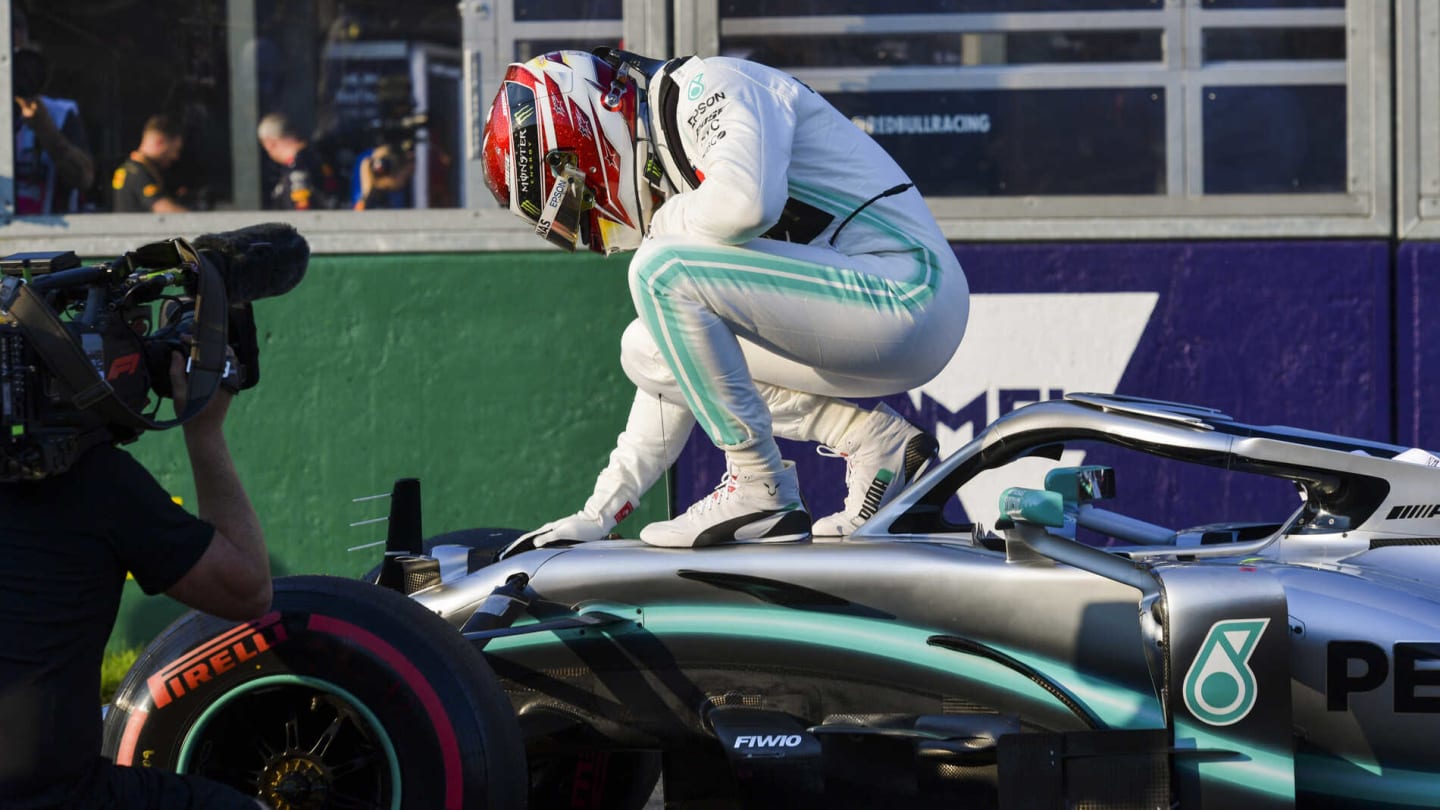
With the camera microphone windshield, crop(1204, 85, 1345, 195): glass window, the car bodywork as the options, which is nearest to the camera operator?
the camera microphone windshield

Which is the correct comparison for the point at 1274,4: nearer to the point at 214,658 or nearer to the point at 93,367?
the point at 214,658

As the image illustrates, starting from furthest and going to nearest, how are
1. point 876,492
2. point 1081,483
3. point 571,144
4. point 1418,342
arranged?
point 1418,342 → point 876,492 → point 571,144 → point 1081,483

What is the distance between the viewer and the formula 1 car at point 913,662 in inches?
113

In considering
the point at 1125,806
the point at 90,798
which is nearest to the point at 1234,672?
the point at 1125,806

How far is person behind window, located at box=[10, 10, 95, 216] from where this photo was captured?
5.95 metres

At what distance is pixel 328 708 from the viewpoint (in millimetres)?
2975

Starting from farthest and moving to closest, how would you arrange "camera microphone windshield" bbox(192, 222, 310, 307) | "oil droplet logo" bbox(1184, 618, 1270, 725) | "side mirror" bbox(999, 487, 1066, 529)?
"side mirror" bbox(999, 487, 1066, 529), "oil droplet logo" bbox(1184, 618, 1270, 725), "camera microphone windshield" bbox(192, 222, 310, 307)

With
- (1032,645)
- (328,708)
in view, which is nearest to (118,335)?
(328,708)

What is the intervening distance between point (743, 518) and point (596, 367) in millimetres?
2312

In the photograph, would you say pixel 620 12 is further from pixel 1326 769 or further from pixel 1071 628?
pixel 1326 769

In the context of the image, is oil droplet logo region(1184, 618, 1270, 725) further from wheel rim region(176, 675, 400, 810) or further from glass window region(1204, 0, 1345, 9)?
glass window region(1204, 0, 1345, 9)

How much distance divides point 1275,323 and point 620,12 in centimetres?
251

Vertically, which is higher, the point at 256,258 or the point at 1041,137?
the point at 1041,137

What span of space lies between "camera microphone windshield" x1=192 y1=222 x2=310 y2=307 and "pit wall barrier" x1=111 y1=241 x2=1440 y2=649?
10.0ft
